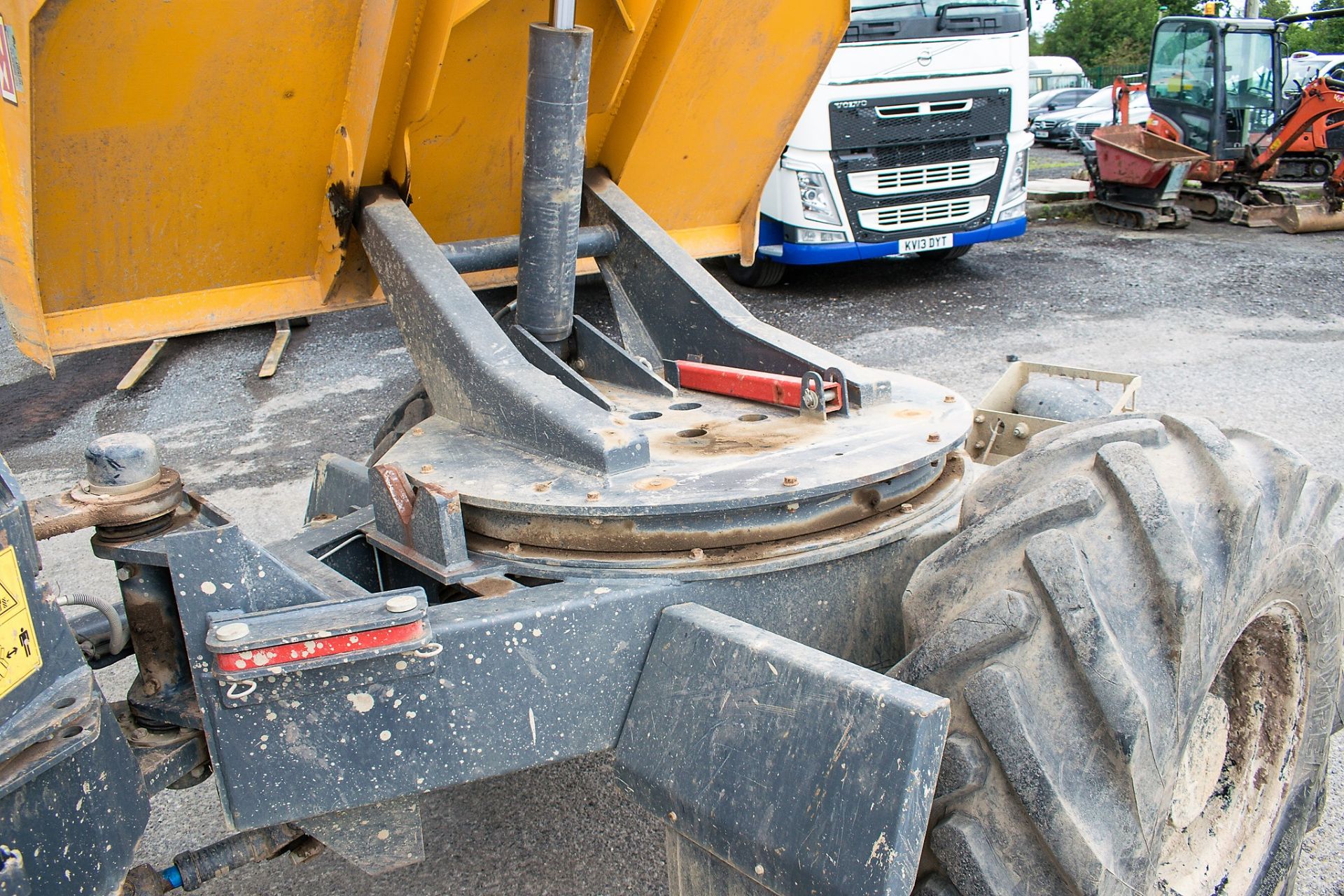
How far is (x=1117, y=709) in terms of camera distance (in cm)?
159

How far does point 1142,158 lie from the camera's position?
1171 centimetres

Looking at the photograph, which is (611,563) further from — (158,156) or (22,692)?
(158,156)

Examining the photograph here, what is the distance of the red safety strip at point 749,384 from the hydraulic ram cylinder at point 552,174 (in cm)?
34

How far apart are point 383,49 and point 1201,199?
489 inches

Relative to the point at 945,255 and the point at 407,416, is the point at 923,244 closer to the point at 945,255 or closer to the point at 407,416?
the point at 945,255

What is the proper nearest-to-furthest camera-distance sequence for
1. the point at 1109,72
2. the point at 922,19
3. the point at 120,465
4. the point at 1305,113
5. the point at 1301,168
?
the point at 120,465
the point at 922,19
the point at 1305,113
the point at 1301,168
the point at 1109,72

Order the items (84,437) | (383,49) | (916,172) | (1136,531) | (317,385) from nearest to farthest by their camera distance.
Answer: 1. (1136,531)
2. (383,49)
3. (84,437)
4. (317,385)
5. (916,172)

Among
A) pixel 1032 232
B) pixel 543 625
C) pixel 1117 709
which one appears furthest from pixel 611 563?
pixel 1032 232

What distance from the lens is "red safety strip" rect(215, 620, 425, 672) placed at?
1581 millimetres

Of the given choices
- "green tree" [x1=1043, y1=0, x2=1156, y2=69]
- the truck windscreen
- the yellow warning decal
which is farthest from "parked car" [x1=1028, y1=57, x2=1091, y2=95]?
the yellow warning decal

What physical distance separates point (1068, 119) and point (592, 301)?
57.0 feet

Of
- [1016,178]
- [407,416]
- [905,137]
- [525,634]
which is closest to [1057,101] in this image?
[1016,178]

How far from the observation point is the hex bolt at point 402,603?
163 cm

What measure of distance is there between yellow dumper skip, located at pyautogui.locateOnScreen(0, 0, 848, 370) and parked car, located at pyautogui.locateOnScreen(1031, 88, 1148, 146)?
19583 millimetres
